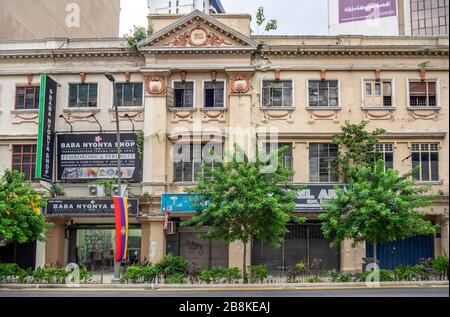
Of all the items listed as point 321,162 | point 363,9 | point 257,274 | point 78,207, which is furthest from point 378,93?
point 363,9

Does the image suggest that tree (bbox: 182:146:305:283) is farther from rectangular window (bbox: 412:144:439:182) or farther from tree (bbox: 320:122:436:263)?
rectangular window (bbox: 412:144:439:182)

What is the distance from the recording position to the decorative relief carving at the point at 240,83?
2894cm

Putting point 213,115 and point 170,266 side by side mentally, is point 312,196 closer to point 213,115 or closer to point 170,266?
point 213,115

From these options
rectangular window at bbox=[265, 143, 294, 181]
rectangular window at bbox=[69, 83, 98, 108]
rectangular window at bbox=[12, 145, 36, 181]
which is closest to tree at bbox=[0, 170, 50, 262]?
rectangular window at bbox=[12, 145, 36, 181]

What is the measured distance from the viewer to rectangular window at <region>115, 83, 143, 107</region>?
2967cm

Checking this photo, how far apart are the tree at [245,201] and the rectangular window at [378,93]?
280 inches

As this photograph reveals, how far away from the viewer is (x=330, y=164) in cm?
2838

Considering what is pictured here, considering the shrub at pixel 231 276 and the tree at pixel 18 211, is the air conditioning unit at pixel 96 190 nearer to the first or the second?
the tree at pixel 18 211

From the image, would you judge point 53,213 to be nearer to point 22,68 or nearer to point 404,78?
point 22,68

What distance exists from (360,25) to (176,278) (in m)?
44.8

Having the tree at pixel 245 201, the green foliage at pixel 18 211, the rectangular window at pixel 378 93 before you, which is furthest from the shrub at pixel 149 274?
the rectangular window at pixel 378 93

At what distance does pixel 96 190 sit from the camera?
Answer: 28766mm
